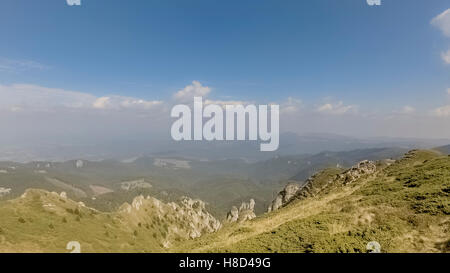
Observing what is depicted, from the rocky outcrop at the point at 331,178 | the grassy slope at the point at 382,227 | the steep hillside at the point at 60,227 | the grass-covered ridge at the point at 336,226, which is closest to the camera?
the grassy slope at the point at 382,227

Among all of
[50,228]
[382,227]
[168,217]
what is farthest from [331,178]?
[168,217]

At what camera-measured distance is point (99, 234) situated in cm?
6325

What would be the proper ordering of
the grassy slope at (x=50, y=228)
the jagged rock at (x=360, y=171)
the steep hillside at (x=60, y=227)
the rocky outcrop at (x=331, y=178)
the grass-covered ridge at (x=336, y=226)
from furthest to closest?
the jagged rock at (x=360, y=171) → the rocky outcrop at (x=331, y=178) → the steep hillside at (x=60, y=227) → the grassy slope at (x=50, y=228) → the grass-covered ridge at (x=336, y=226)

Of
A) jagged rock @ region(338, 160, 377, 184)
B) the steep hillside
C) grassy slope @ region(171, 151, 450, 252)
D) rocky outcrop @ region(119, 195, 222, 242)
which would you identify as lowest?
rocky outcrop @ region(119, 195, 222, 242)

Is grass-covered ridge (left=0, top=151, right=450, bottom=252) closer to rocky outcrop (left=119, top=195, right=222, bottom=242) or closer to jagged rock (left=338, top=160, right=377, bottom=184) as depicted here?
jagged rock (left=338, top=160, right=377, bottom=184)

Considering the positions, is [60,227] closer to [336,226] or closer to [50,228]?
[50,228]

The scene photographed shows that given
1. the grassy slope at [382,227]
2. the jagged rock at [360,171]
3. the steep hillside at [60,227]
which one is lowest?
the steep hillside at [60,227]

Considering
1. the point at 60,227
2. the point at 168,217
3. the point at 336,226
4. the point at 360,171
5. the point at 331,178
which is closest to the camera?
the point at 336,226

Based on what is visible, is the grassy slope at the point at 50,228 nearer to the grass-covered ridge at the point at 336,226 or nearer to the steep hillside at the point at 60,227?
the steep hillside at the point at 60,227

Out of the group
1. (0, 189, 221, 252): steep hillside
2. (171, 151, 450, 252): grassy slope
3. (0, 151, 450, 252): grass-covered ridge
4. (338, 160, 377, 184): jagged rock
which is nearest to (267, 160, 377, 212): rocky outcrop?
(338, 160, 377, 184): jagged rock

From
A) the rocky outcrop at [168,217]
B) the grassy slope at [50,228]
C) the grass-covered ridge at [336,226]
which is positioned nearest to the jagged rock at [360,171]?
the grass-covered ridge at [336,226]

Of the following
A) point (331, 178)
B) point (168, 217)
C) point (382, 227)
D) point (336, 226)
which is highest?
point (382, 227)

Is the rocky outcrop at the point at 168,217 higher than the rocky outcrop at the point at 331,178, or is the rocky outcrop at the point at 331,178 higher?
the rocky outcrop at the point at 331,178
